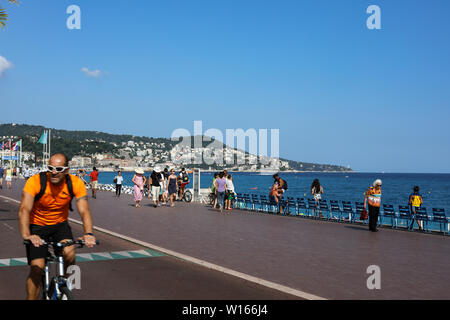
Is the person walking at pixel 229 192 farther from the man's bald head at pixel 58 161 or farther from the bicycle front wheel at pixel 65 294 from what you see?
the bicycle front wheel at pixel 65 294

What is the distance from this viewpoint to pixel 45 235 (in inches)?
192

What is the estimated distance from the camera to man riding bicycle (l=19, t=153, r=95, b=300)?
4617 mm

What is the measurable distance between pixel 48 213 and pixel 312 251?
22.7 ft

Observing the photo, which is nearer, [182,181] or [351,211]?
[351,211]

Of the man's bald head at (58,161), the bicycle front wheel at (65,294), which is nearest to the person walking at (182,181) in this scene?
the man's bald head at (58,161)

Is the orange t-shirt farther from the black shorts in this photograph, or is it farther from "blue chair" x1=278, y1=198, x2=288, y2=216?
"blue chair" x1=278, y1=198, x2=288, y2=216

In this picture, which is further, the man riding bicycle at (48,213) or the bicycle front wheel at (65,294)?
the man riding bicycle at (48,213)

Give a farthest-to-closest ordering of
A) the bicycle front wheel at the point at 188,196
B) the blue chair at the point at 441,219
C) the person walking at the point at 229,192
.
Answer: the bicycle front wheel at the point at 188,196 < the person walking at the point at 229,192 < the blue chair at the point at 441,219

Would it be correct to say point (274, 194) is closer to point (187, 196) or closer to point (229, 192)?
point (229, 192)

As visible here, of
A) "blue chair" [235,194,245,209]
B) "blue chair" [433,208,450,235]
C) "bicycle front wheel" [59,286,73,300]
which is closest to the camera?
"bicycle front wheel" [59,286,73,300]

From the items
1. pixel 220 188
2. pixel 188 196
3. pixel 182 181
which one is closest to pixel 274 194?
pixel 220 188

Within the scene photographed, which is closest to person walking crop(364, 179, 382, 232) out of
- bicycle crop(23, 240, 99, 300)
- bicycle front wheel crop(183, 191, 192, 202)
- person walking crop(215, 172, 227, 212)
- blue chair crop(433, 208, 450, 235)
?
blue chair crop(433, 208, 450, 235)

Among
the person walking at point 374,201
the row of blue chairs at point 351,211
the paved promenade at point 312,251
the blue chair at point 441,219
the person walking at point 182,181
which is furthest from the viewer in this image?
the person walking at point 182,181

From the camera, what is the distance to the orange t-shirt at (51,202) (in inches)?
186
